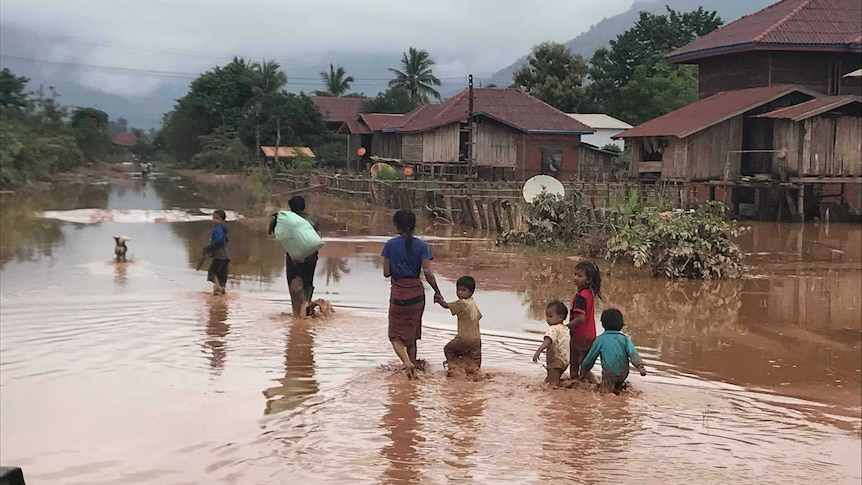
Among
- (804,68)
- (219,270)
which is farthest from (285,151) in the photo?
(219,270)

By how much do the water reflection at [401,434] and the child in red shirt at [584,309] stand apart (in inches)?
56.0

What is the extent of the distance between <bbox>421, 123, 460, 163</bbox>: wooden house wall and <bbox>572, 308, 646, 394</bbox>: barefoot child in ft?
107

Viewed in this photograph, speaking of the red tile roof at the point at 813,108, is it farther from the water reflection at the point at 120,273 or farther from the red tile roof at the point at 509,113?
the water reflection at the point at 120,273

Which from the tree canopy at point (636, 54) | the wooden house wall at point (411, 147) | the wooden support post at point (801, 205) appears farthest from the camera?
the tree canopy at point (636, 54)

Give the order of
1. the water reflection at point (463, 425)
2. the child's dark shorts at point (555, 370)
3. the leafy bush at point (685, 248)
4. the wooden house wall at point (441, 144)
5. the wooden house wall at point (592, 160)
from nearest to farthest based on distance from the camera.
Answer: the water reflection at point (463, 425) < the child's dark shorts at point (555, 370) < the leafy bush at point (685, 248) < the wooden house wall at point (441, 144) < the wooden house wall at point (592, 160)

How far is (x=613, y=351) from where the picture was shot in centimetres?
738

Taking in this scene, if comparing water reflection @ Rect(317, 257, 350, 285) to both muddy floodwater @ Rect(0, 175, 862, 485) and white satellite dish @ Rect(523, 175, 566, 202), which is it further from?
white satellite dish @ Rect(523, 175, 566, 202)

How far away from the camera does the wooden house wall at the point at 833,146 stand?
26391mm

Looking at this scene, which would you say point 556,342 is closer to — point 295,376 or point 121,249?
point 295,376

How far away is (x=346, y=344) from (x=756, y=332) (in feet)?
16.6

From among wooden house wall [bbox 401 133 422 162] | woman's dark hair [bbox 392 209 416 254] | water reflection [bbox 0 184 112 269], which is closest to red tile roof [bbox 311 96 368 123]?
wooden house wall [bbox 401 133 422 162]

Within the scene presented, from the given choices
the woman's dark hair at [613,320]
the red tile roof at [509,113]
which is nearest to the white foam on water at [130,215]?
the red tile roof at [509,113]

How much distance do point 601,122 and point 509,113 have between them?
12.0m

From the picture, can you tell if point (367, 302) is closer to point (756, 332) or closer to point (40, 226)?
point (756, 332)
